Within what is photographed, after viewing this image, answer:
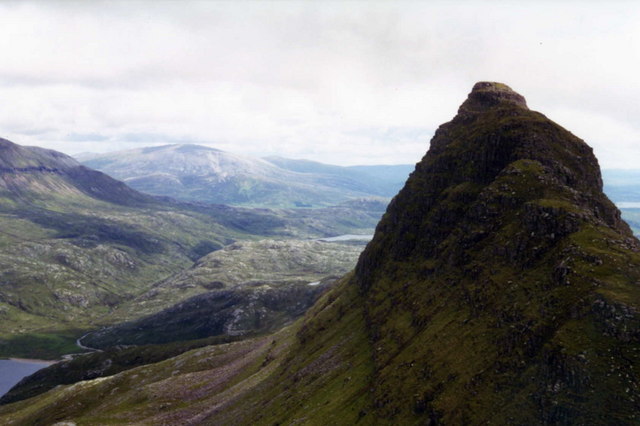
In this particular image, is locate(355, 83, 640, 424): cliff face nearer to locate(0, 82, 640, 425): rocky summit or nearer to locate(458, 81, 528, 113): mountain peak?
locate(0, 82, 640, 425): rocky summit

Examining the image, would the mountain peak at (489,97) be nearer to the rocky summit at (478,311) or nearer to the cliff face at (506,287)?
the rocky summit at (478,311)

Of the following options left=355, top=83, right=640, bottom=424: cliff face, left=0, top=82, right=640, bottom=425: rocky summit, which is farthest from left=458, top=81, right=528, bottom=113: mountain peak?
left=355, top=83, right=640, bottom=424: cliff face

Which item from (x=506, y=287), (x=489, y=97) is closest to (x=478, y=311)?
(x=506, y=287)

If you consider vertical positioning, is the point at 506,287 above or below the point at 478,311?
above

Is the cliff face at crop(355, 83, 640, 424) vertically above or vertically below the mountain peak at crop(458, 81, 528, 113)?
below

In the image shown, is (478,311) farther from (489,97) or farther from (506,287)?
A: (489,97)

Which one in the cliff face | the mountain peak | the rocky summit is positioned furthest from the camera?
the mountain peak

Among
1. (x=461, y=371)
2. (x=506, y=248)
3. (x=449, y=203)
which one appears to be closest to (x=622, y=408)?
(x=461, y=371)
